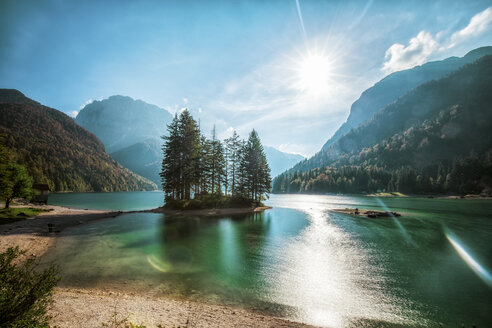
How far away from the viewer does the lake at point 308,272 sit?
10328 mm

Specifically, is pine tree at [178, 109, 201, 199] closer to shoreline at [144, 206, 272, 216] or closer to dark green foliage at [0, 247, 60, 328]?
shoreline at [144, 206, 272, 216]

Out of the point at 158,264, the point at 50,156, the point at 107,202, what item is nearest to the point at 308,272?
the point at 158,264

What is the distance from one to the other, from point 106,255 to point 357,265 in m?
22.2

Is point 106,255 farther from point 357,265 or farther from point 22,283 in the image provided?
point 357,265

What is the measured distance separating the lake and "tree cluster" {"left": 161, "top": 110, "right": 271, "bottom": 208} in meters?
22.9

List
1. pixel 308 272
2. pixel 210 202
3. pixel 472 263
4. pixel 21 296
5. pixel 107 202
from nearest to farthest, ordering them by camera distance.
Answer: pixel 21 296 → pixel 308 272 → pixel 472 263 → pixel 210 202 → pixel 107 202

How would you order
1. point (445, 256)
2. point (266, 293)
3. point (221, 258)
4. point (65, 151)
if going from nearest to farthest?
point (266, 293) → point (221, 258) → point (445, 256) → point (65, 151)

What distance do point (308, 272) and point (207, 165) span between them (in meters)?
42.2

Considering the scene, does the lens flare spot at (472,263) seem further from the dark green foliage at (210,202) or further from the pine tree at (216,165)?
the pine tree at (216,165)

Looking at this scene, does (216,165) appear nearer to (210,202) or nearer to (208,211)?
(210,202)

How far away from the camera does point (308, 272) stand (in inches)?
595

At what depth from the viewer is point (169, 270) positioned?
48.6 ft

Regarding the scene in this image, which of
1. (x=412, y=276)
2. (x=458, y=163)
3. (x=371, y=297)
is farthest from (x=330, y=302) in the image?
(x=458, y=163)

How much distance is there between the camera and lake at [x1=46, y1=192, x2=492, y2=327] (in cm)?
1033
